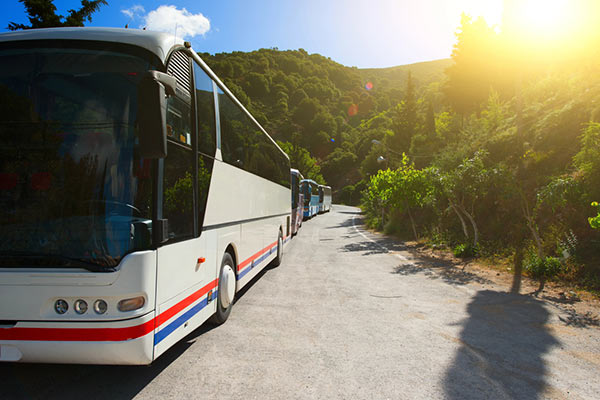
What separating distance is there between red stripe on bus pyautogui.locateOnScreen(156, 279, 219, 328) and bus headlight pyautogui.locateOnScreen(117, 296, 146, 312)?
0.88ft

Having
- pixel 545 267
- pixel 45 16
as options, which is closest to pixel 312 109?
pixel 45 16

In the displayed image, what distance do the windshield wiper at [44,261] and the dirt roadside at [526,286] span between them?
609 centimetres

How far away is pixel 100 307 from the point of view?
2.85 meters

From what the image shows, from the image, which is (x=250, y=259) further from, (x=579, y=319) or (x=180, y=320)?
(x=579, y=319)

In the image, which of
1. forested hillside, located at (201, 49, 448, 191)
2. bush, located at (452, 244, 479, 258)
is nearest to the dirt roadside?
bush, located at (452, 244, 479, 258)

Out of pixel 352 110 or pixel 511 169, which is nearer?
pixel 511 169

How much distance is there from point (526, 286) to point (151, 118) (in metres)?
8.04

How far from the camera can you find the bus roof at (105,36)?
316 centimetres

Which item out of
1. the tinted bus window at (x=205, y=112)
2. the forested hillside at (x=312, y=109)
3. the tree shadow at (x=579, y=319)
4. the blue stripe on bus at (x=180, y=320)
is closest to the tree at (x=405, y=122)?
the forested hillside at (x=312, y=109)

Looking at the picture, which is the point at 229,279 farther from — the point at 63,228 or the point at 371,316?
the point at 63,228

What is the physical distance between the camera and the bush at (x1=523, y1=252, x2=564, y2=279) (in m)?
8.43

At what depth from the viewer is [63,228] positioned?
9.44 feet

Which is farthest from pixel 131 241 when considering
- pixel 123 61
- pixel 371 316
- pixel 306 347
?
pixel 371 316

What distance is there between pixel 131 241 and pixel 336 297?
454 cm
